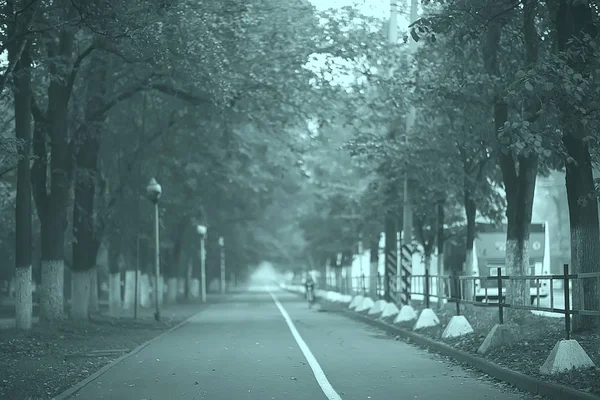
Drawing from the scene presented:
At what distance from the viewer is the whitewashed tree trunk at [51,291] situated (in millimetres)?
24141

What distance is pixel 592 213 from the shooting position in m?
15.7

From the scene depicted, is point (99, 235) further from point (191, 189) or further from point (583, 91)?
point (583, 91)

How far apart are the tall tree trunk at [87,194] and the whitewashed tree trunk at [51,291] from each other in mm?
2645

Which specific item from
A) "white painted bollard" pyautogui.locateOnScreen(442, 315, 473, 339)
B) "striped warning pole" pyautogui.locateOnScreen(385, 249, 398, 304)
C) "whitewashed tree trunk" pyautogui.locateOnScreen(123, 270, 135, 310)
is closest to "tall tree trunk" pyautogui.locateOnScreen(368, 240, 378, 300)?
"striped warning pole" pyautogui.locateOnScreen(385, 249, 398, 304)

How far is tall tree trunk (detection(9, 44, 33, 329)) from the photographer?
21.8m

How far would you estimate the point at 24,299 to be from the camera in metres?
21.8

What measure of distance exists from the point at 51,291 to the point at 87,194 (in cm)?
466

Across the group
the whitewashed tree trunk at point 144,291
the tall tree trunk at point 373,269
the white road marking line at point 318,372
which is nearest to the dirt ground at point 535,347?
the white road marking line at point 318,372

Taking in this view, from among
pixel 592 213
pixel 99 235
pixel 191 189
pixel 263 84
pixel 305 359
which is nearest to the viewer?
pixel 592 213

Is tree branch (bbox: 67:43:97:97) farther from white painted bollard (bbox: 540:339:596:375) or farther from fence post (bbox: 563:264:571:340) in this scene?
white painted bollard (bbox: 540:339:596:375)

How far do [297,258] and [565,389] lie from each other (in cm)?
9027

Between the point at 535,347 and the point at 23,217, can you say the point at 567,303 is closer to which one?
the point at 535,347

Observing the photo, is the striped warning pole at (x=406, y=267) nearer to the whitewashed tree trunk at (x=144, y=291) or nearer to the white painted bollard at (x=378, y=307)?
the white painted bollard at (x=378, y=307)

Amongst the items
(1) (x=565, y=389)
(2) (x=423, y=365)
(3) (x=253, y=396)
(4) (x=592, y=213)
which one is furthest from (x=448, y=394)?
(4) (x=592, y=213)
